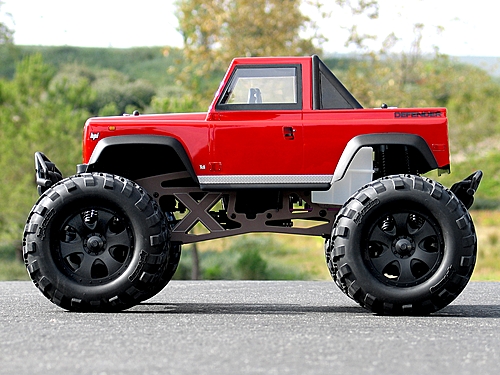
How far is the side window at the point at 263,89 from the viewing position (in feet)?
27.3

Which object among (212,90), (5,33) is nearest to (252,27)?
(212,90)

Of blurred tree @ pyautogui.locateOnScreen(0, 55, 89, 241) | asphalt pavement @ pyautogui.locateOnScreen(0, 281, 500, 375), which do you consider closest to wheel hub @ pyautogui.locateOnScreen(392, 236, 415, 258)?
asphalt pavement @ pyautogui.locateOnScreen(0, 281, 500, 375)

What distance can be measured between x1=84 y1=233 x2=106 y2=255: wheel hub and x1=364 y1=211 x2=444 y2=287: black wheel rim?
226 centimetres

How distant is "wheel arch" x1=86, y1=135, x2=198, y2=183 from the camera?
8117 millimetres

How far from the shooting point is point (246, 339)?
6.17 m

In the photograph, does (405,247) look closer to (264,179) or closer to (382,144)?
(382,144)

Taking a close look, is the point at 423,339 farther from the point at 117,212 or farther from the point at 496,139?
the point at 496,139

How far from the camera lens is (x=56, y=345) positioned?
5898 mm

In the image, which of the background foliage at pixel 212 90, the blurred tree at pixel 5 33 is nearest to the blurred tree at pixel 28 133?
the background foliage at pixel 212 90

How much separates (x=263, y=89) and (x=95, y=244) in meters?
2.02

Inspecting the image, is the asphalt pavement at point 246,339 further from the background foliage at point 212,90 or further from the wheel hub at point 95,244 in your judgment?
the background foliage at point 212,90

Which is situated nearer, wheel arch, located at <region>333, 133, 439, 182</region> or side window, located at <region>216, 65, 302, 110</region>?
wheel arch, located at <region>333, 133, 439, 182</region>

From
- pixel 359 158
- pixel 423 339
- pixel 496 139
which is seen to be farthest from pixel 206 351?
pixel 496 139

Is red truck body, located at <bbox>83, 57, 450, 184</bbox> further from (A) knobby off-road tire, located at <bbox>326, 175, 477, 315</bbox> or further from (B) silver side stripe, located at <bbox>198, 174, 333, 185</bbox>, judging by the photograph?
(A) knobby off-road tire, located at <bbox>326, 175, 477, 315</bbox>
